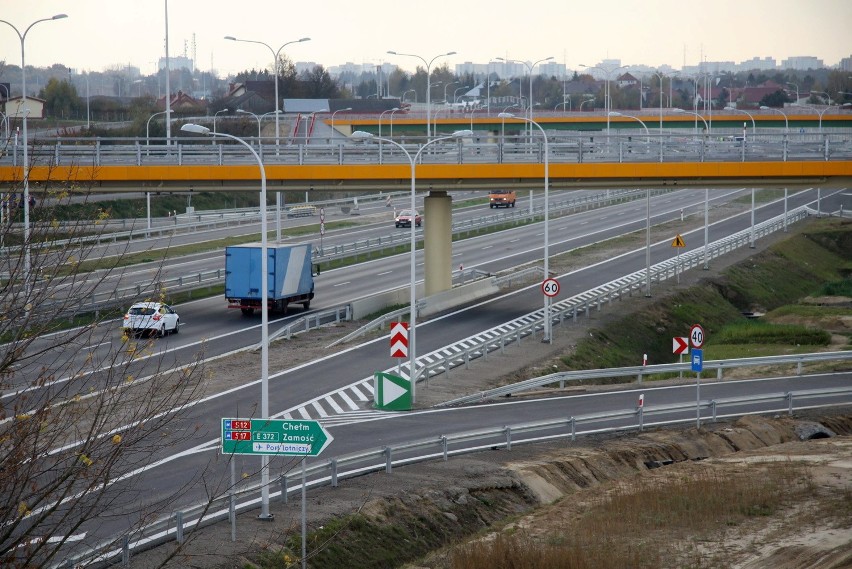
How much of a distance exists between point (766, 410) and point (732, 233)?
4970 cm

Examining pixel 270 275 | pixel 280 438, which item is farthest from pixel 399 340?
pixel 270 275

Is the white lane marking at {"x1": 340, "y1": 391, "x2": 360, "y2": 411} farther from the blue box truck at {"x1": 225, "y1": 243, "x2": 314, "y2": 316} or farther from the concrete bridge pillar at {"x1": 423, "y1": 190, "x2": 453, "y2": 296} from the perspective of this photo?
the concrete bridge pillar at {"x1": 423, "y1": 190, "x2": 453, "y2": 296}

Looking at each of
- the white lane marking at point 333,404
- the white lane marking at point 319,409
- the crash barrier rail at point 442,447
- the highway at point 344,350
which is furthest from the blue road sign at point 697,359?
the white lane marking at point 319,409

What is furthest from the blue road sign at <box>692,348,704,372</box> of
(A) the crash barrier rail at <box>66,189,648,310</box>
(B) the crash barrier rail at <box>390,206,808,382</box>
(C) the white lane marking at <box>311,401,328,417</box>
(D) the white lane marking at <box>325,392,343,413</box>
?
(A) the crash barrier rail at <box>66,189,648,310</box>

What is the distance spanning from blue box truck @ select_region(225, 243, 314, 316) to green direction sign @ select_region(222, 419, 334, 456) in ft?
91.4

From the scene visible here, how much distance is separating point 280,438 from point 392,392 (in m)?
14.3

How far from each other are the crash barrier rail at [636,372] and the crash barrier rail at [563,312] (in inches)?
90.1

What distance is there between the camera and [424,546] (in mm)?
21922

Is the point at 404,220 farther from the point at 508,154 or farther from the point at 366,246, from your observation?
the point at 508,154

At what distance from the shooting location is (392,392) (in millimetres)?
31500

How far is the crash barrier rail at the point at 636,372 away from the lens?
1363 inches

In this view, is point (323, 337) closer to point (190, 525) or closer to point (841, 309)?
point (190, 525)

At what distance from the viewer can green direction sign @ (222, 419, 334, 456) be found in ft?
55.9

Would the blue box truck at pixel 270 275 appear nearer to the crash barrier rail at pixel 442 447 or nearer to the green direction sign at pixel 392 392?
the green direction sign at pixel 392 392
